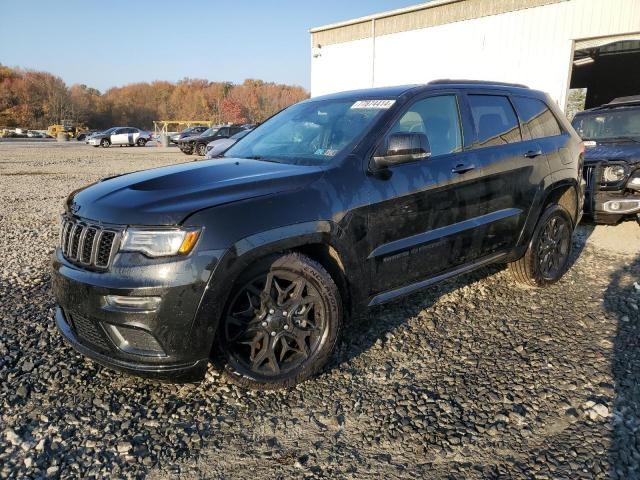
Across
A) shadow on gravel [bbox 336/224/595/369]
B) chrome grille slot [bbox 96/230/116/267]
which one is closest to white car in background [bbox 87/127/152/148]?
shadow on gravel [bbox 336/224/595/369]

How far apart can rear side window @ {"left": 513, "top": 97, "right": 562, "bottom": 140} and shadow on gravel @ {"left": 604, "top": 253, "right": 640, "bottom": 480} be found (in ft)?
5.15

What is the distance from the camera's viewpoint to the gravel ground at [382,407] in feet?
7.18

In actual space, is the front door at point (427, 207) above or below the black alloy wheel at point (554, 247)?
above

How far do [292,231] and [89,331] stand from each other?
1.22 metres

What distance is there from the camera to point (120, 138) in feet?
118

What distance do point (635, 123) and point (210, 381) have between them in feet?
24.8

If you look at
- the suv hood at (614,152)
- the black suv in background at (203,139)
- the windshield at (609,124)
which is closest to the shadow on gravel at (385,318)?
the suv hood at (614,152)

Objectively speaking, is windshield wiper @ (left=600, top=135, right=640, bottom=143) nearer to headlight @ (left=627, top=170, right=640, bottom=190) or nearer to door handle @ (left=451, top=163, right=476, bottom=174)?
headlight @ (left=627, top=170, right=640, bottom=190)

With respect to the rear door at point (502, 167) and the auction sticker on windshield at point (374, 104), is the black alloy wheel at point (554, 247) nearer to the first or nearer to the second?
the rear door at point (502, 167)

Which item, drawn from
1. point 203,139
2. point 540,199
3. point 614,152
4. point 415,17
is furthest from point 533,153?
point 203,139

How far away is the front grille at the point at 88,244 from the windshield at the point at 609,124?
24.7 feet

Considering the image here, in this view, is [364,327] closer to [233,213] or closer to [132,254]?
[233,213]

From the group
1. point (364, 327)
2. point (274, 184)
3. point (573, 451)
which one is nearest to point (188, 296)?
point (274, 184)

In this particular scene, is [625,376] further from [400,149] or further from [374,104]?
[374,104]
